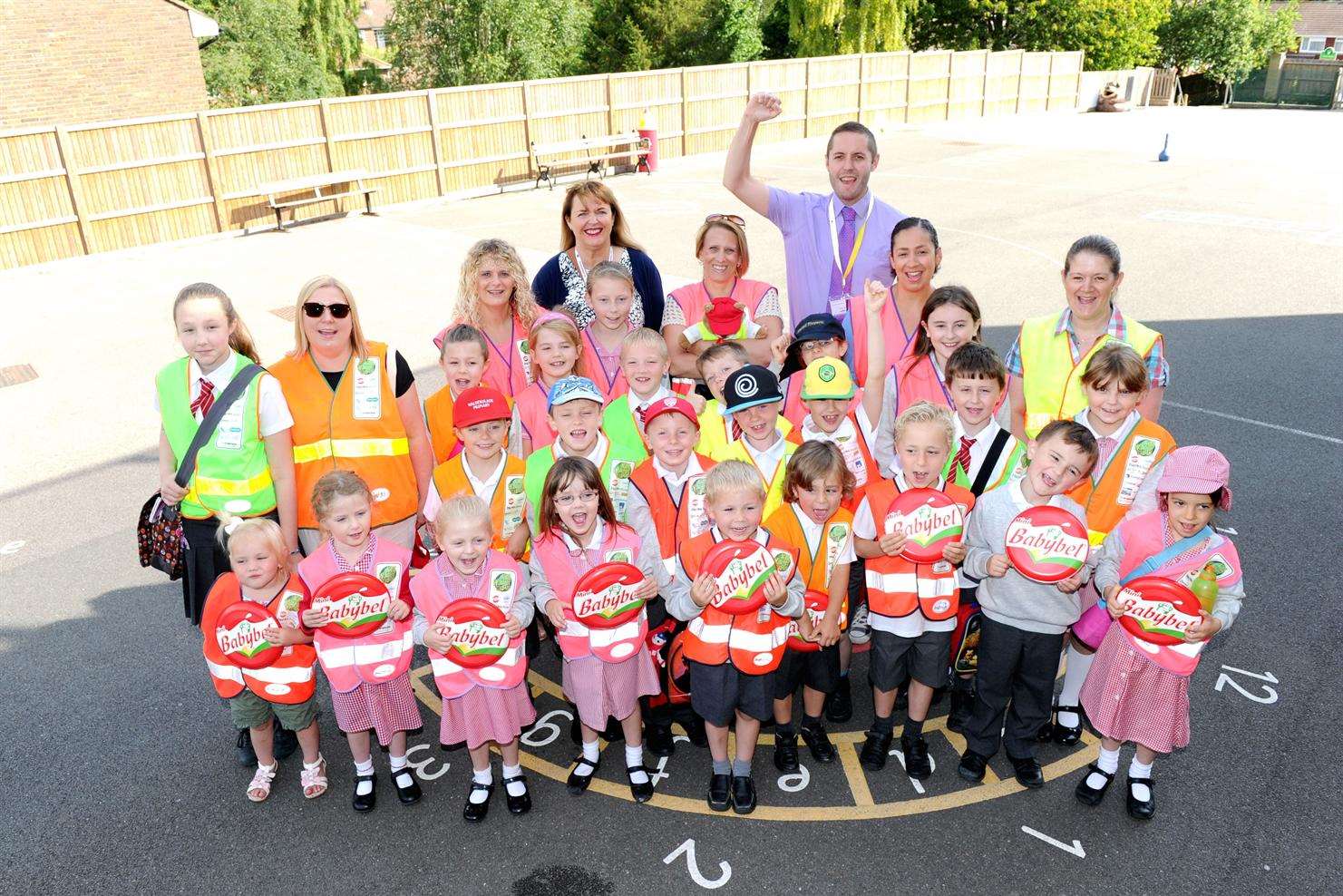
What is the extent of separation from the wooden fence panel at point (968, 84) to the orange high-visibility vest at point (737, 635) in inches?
1419

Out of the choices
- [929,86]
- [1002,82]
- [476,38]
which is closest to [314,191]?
[476,38]

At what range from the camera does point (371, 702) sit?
14.3 ft

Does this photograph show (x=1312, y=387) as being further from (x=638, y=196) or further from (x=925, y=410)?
(x=638, y=196)

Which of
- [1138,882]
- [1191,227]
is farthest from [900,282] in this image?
[1191,227]

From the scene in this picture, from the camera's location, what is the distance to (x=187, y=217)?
1817 cm

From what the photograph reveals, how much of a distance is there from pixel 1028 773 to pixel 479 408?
3328mm

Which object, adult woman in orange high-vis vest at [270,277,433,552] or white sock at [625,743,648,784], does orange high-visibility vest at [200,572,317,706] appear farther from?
white sock at [625,743,648,784]

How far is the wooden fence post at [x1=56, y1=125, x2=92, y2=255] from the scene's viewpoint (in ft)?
53.3

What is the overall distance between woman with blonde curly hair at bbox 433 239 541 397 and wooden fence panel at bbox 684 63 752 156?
2252cm

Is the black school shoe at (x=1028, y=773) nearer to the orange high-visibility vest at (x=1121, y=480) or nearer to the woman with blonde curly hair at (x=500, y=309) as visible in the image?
the orange high-visibility vest at (x=1121, y=480)

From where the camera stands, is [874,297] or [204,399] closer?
[204,399]

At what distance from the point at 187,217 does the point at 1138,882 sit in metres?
19.7

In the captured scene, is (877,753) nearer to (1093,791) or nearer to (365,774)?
(1093,791)

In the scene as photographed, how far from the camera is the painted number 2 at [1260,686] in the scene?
202 inches
